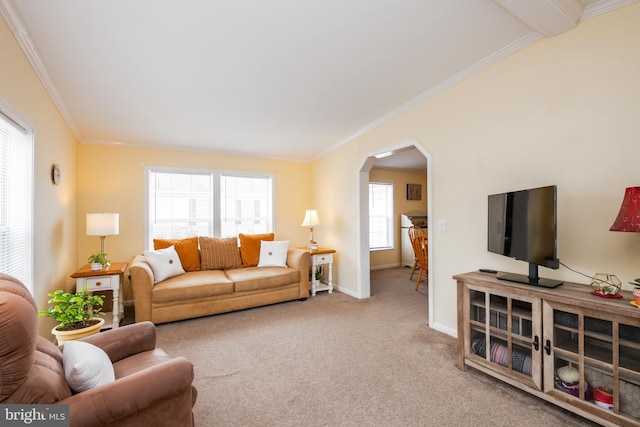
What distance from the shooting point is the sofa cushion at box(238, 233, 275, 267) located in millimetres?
4508

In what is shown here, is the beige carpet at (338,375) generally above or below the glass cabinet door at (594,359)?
below

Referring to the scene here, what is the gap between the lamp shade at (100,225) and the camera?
3.30 meters

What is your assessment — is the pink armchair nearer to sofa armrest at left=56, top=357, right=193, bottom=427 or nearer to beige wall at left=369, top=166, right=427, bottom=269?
sofa armrest at left=56, top=357, right=193, bottom=427

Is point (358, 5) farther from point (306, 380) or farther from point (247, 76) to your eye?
point (306, 380)

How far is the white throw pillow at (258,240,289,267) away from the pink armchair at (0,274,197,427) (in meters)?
2.83

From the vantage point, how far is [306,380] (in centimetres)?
220

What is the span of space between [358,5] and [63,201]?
3.57 meters

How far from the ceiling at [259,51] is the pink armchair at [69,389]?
1.65m

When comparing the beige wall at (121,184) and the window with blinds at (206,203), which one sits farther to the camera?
the window with blinds at (206,203)

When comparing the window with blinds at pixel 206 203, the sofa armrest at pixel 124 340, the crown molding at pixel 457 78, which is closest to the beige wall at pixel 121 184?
the window with blinds at pixel 206 203

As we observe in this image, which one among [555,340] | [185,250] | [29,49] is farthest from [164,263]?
[555,340]

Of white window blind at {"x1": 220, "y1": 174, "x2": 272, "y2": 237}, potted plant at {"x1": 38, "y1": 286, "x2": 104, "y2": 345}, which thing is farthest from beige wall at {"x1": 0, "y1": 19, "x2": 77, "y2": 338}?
white window blind at {"x1": 220, "y1": 174, "x2": 272, "y2": 237}

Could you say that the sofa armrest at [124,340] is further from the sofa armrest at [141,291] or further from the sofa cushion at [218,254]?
the sofa cushion at [218,254]

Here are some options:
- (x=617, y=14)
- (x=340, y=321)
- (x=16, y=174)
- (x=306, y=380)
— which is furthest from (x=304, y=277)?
(x=617, y=14)
